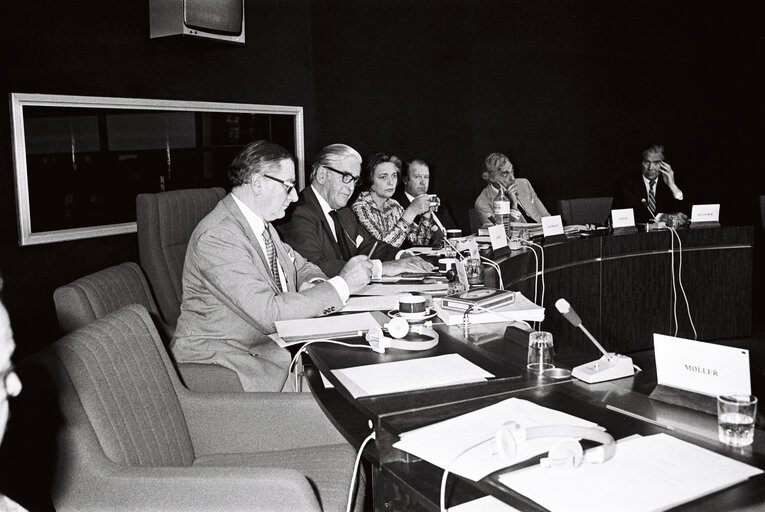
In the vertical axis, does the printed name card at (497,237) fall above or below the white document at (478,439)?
above

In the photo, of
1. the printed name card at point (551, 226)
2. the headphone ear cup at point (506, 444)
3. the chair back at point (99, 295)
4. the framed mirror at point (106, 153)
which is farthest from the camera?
the printed name card at point (551, 226)

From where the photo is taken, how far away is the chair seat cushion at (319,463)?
1.73m

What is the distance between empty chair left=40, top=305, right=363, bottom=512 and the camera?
4.66 ft

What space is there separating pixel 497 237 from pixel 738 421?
8.10ft

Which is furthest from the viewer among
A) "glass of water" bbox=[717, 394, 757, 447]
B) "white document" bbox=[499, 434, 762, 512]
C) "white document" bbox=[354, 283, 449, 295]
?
"white document" bbox=[354, 283, 449, 295]

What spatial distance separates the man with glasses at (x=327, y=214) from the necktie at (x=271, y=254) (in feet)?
1.82

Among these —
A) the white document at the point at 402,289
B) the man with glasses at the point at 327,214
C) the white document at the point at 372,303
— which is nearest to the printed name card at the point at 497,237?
the man with glasses at the point at 327,214

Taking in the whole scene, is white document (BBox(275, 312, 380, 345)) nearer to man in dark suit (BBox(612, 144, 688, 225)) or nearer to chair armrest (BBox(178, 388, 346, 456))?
chair armrest (BBox(178, 388, 346, 456))

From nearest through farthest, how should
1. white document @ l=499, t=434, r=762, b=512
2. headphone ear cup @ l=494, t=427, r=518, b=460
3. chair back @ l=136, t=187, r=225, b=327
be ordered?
white document @ l=499, t=434, r=762, b=512 < headphone ear cup @ l=494, t=427, r=518, b=460 < chair back @ l=136, t=187, r=225, b=327

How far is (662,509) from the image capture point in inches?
40.2

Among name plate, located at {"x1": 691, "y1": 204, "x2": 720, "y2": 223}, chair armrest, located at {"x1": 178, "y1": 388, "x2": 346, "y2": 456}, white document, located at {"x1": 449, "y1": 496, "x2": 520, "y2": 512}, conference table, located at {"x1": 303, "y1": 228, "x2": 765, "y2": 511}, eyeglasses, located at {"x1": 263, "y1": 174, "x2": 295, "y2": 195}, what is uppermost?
eyeglasses, located at {"x1": 263, "y1": 174, "x2": 295, "y2": 195}

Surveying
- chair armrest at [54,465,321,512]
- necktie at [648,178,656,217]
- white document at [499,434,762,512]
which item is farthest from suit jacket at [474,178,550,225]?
white document at [499,434,762,512]

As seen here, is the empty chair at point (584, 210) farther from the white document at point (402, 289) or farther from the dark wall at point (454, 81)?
the white document at point (402, 289)

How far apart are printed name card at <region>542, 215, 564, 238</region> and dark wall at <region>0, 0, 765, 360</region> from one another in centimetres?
160
